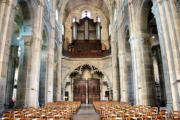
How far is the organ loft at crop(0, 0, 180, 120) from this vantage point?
29.8 feet

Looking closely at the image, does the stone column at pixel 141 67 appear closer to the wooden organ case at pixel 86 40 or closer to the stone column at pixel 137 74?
the stone column at pixel 137 74

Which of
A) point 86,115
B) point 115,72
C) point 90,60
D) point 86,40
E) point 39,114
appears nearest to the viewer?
point 39,114

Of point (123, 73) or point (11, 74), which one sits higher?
point (11, 74)

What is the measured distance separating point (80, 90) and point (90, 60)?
5.94m

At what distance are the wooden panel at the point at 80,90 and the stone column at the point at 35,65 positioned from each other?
14.9m

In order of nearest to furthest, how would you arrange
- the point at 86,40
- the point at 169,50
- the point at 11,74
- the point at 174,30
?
the point at 174,30
the point at 169,50
the point at 11,74
the point at 86,40

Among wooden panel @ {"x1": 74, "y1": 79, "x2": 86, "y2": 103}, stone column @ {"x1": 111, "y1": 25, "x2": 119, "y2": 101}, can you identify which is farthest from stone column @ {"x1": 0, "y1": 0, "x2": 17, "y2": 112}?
wooden panel @ {"x1": 74, "y1": 79, "x2": 86, "y2": 103}

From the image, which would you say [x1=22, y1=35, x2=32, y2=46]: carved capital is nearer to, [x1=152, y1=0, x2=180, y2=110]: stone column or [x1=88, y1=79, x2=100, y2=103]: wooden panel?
[x1=152, y1=0, x2=180, y2=110]: stone column

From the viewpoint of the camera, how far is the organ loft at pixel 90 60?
29.8ft

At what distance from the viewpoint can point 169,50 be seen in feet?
30.2

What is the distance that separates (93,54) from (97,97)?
25.9 ft

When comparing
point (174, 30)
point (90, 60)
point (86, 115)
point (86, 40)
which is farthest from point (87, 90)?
point (174, 30)

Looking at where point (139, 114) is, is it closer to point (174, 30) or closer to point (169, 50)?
point (169, 50)

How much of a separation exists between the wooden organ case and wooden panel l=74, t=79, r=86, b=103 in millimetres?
4997
